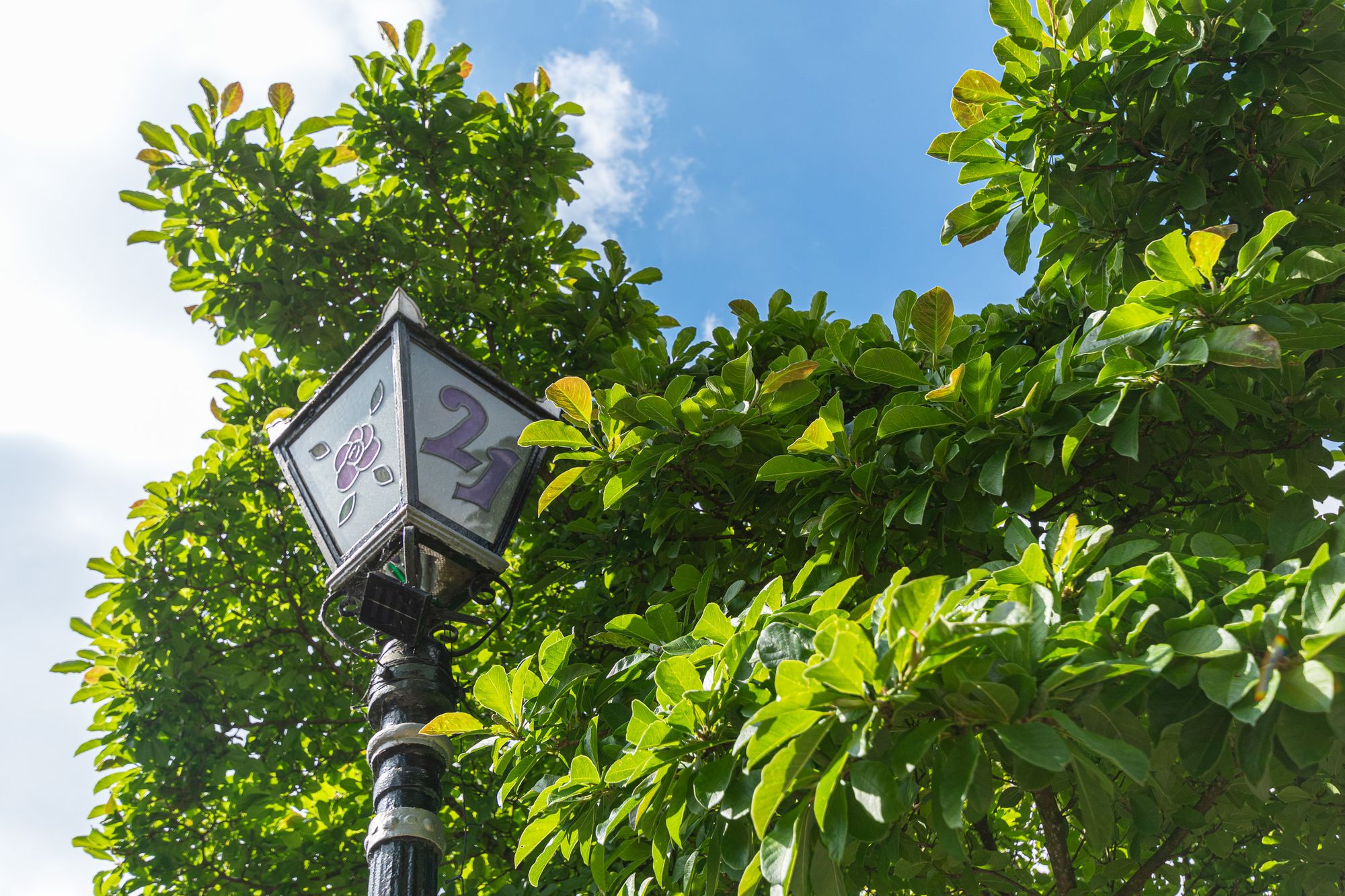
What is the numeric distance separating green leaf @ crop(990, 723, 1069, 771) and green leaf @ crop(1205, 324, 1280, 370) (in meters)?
0.95

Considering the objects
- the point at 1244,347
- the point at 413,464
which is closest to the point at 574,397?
the point at 413,464

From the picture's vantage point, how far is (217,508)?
17.5ft

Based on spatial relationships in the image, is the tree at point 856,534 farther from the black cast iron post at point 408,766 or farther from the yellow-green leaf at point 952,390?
the black cast iron post at point 408,766

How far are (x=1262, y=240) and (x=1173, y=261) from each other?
0.16 m

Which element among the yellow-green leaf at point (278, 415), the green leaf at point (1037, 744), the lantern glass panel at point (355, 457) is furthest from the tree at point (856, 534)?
the yellow-green leaf at point (278, 415)

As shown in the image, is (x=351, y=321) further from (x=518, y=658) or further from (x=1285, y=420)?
(x=1285, y=420)

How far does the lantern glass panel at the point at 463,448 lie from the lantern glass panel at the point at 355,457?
0.07 meters

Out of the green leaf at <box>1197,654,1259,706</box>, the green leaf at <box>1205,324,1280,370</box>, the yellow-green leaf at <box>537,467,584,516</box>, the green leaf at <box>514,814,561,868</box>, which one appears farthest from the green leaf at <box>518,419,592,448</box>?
the green leaf at <box>1197,654,1259,706</box>

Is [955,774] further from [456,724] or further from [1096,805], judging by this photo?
[456,724]

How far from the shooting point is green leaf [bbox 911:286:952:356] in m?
2.71

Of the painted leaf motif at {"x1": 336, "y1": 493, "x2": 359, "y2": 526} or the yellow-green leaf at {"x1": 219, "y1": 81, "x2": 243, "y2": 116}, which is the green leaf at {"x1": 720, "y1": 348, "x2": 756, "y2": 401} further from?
the yellow-green leaf at {"x1": 219, "y1": 81, "x2": 243, "y2": 116}

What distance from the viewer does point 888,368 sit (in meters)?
2.60

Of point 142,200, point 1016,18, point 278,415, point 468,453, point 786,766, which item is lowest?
point 786,766

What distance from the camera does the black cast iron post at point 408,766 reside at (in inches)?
93.1
